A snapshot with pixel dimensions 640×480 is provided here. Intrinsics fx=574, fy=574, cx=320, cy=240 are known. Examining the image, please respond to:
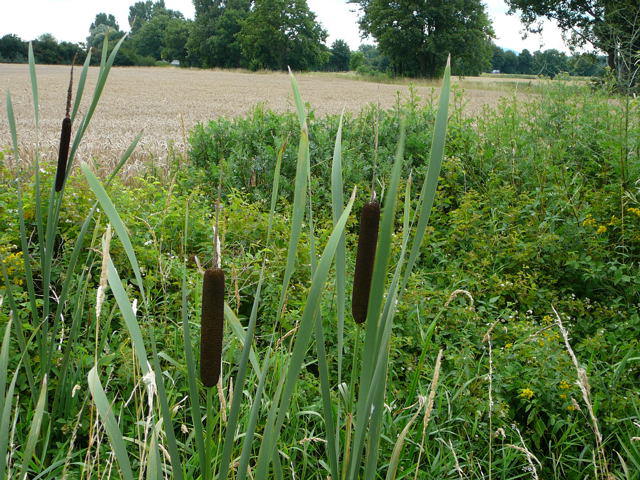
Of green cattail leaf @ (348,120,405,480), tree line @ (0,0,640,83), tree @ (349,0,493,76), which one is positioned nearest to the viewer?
green cattail leaf @ (348,120,405,480)

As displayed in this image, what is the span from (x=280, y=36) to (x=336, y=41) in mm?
24541

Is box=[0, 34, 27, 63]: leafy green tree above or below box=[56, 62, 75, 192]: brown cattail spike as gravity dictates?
above

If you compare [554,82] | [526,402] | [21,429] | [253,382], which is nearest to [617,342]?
[526,402]

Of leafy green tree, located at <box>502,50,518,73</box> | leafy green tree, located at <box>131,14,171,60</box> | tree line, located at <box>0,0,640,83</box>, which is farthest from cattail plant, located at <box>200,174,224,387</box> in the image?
leafy green tree, located at <box>502,50,518,73</box>

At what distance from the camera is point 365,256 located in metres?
0.85

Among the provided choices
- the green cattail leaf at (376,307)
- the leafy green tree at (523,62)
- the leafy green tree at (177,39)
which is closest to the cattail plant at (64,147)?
the green cattail leaf at (376,307)

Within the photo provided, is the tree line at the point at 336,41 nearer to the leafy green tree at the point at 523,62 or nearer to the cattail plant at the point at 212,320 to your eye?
the leafy green tree at the point at 523,62

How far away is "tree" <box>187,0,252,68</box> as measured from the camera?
59531 millimetres

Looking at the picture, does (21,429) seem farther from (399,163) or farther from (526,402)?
(526,402)

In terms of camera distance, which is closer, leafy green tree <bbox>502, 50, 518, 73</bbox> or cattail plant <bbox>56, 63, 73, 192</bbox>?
cattail plant <bbox>56, 63, 73, 192</bbox>

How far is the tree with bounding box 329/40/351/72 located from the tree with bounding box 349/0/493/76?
36294 mm

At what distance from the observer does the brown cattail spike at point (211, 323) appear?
73 cm

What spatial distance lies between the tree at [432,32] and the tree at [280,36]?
15283 mm

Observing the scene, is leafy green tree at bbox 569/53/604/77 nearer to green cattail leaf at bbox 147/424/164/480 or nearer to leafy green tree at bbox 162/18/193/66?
green cattail leaf at bbox 147/424/164/480
